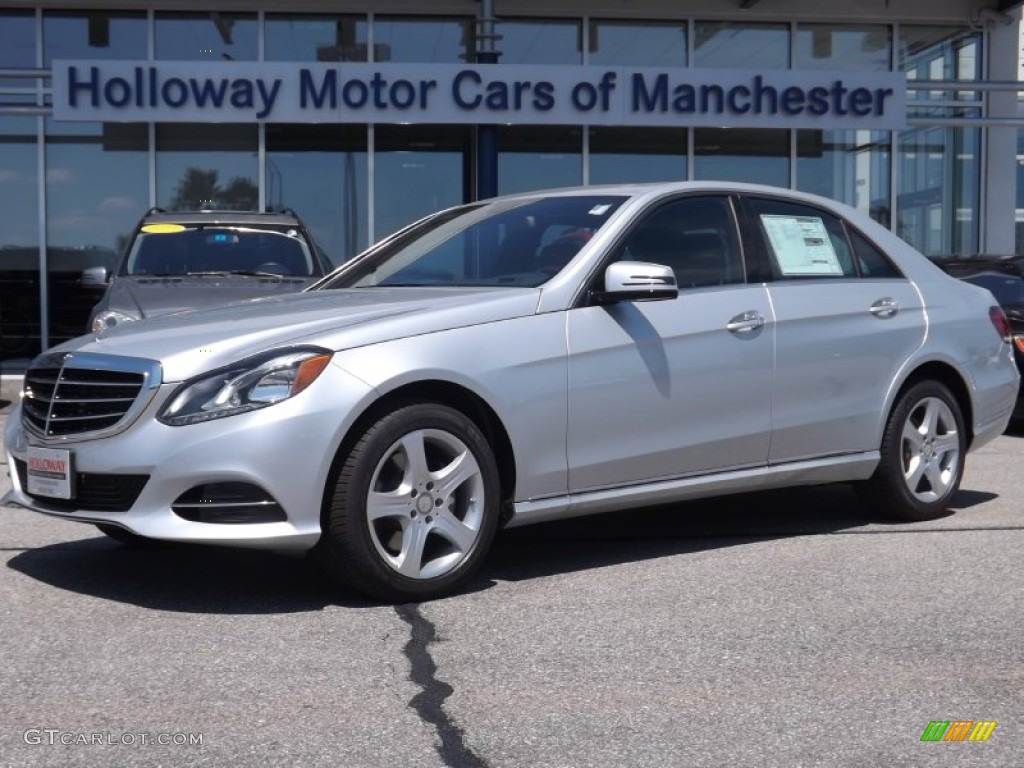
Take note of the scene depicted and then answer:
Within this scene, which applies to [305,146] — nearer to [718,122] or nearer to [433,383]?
[718,122]

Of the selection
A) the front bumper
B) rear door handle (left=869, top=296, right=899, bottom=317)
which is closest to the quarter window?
rear door handle (left=869, top=296, right=899, bottom=317)

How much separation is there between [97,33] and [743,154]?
26.0ft

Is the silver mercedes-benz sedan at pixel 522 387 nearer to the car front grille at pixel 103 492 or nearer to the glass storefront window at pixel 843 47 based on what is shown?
the car front grille at pixel 103 492

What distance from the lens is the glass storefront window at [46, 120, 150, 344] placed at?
1638 cm

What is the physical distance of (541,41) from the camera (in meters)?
17.1

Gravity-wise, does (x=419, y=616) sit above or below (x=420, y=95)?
below

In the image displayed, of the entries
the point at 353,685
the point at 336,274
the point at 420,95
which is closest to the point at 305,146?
the point at 420,95

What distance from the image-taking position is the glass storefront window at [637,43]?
56.1 ft

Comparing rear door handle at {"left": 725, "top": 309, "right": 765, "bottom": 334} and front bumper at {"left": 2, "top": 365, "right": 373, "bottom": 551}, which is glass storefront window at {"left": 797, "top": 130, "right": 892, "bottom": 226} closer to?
rear door handle at {"left": 725, "top": 309, "right": 765, "bottom": 334}

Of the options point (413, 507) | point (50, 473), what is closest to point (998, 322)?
point (413, 507)

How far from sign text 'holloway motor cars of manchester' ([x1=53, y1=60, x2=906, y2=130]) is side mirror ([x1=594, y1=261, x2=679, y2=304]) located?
1003 cm

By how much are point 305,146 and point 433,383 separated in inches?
474

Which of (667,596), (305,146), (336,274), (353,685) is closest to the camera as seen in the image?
(353,685)

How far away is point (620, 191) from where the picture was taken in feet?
19.9
